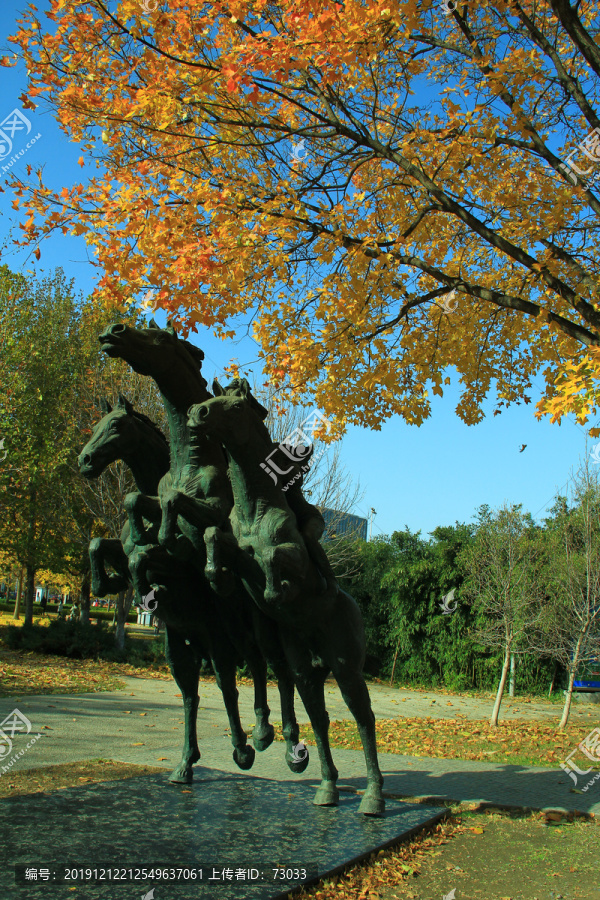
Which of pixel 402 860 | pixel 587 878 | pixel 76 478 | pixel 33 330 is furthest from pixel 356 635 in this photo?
pixel 33 330

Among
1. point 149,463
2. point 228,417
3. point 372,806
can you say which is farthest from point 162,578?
point 372,806

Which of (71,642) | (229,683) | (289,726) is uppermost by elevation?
(229,683)

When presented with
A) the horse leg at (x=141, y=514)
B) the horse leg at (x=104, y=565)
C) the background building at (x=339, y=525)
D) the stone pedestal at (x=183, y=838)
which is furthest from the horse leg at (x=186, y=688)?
the background building at (x=339, y=525)

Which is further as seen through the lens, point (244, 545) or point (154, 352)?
point (154, 352)

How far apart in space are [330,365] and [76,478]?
1341 centimetres

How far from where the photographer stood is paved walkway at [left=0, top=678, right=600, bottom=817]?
6559 mm

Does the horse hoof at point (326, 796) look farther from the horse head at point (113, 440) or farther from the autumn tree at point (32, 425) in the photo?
the autumn tree at point (32, 425)

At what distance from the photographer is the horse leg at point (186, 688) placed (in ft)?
18.7

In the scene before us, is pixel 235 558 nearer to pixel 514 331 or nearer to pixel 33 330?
pixel 514 331

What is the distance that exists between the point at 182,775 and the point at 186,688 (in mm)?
693

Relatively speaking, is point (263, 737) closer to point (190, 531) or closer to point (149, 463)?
point (190, 531)

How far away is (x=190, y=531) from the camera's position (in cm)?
505

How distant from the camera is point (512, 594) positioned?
13398mm

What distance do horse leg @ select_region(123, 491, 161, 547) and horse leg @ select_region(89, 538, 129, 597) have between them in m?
0.31
